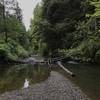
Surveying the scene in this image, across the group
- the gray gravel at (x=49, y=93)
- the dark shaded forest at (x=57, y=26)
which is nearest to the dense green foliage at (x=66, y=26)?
the dark shaded forest at (x=57, y=26)

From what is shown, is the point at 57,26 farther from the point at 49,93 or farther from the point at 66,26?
the point at 49,93

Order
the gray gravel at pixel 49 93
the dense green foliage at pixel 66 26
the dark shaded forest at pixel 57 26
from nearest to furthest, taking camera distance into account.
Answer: the gray gravel at pixel 49 93
the dense green foliage at pixel 66 26
the dark shaded forest at pixel 57 26

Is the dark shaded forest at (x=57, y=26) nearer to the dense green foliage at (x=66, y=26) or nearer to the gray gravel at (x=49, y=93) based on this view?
the dense green foliage at (x=66, y=26)

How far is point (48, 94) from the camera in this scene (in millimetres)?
12133

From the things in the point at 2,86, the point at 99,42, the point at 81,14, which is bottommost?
the point at 2,86

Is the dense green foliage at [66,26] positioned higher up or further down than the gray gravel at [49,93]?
higher up

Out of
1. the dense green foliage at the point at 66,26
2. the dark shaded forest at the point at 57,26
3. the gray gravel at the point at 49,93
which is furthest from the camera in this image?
the dark shaded forest at the point at 57,26

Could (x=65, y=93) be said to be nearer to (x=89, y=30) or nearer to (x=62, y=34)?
(x=89, y=30)

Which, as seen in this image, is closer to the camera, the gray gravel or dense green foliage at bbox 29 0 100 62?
the gray gravel

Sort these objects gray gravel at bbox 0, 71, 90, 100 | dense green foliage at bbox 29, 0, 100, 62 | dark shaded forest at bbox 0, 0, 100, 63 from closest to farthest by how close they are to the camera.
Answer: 1. gray gravel at bbox 0, 71, 90, 100
2. dense green foliage at bbox 29, 0, 100, 62
3. dark shaded forest at bbox 0, 0, 100, 63

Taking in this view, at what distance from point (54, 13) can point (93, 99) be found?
30.2m

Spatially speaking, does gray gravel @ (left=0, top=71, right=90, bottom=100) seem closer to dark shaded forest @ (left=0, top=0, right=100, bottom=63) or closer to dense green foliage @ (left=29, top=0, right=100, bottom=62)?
dense green foliage @ (left=29, top=0, right=100, bottom=62)

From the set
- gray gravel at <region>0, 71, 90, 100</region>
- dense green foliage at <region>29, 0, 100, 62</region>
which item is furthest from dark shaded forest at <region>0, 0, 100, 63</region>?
gray gravel at <region>0, 71, 90, 100</region>

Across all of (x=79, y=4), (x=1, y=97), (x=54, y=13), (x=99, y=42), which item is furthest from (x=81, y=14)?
(x=1, y=97)
